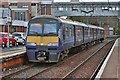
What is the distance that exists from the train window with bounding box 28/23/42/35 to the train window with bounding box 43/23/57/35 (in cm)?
30

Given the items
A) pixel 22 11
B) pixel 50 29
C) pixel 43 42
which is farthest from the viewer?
pixel 22 11

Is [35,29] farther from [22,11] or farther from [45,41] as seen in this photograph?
[22,11]

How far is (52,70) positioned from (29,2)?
66.4m

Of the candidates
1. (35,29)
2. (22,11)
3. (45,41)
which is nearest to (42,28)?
(35,29)

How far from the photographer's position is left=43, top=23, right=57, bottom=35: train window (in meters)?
17.9

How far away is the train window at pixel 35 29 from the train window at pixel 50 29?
30 cm

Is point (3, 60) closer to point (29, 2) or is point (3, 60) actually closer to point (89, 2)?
point (89, 2)

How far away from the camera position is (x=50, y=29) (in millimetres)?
17984

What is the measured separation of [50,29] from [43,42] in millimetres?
878

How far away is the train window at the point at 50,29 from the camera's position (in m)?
17.9

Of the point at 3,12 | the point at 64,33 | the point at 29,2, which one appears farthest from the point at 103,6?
the point at 64,33

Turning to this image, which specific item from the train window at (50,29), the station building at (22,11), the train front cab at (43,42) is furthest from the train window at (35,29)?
the station building at (22,11)

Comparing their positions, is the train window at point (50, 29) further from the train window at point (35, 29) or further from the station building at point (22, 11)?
the station building at point (22, 11)

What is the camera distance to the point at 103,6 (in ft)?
200
